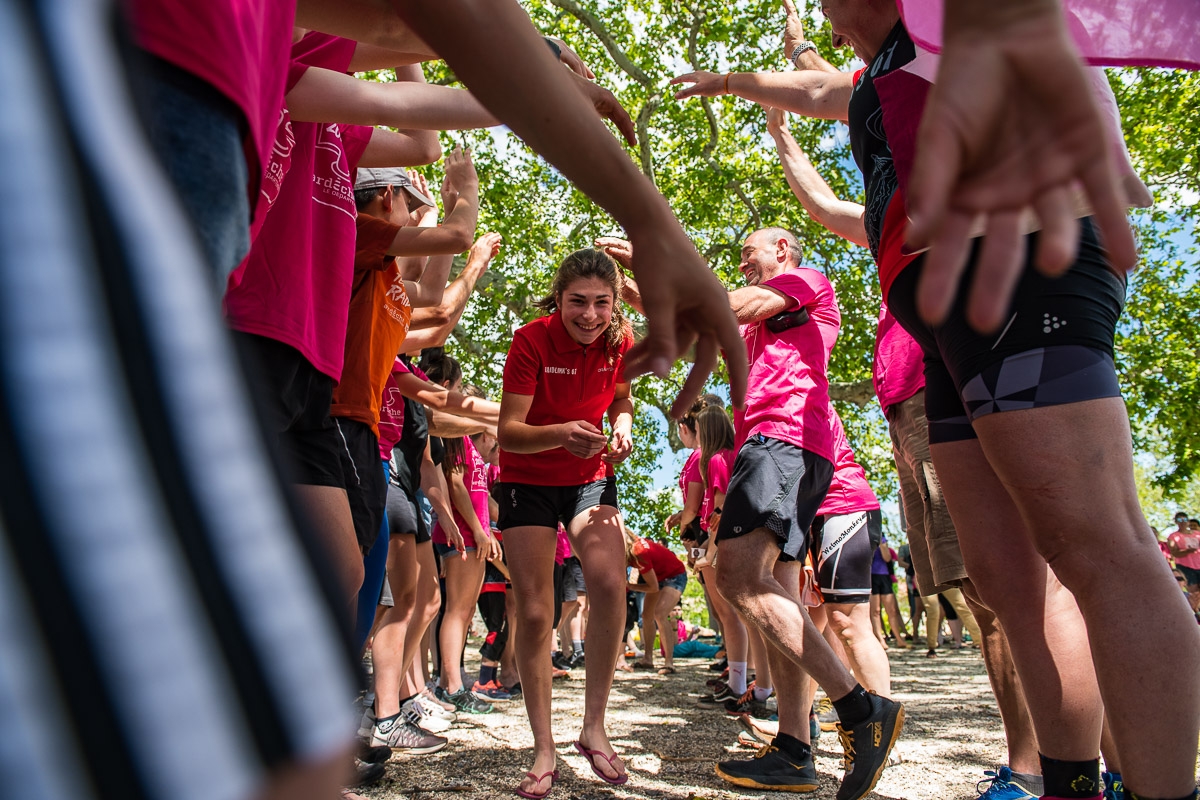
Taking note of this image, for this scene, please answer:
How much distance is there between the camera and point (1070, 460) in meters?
1.66

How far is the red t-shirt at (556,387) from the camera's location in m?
4.02

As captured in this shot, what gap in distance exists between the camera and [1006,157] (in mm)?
817

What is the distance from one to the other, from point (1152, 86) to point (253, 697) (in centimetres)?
1906

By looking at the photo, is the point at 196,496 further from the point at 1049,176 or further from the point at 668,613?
the point at 668,613

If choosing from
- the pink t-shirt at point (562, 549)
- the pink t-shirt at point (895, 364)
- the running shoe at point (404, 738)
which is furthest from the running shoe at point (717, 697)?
the pink t-shirt at point (895, 364)

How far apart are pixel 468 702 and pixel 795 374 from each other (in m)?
3.34

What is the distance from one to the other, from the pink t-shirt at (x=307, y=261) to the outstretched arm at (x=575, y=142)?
3.09 feet

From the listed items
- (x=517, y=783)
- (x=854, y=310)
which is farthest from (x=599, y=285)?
(x=854, y=310)

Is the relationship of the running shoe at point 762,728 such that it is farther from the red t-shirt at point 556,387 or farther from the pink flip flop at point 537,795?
the red t-shirt at point 556,387

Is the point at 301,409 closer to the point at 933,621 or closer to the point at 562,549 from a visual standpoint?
the point at 562,549

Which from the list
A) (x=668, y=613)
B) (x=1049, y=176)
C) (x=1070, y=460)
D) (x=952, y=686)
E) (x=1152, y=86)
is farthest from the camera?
(x=1152, y=86)

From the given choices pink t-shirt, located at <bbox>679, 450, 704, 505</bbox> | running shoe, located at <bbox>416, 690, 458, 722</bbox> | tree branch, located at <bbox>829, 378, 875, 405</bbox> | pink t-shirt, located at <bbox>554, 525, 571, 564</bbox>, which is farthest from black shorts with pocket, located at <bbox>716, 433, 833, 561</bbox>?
tree branch, located at <bbox>829, 378, 875, 405</bbox>

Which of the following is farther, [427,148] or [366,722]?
[366,722]

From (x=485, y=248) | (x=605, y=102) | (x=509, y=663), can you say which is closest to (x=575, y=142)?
(x=605, y=102)
